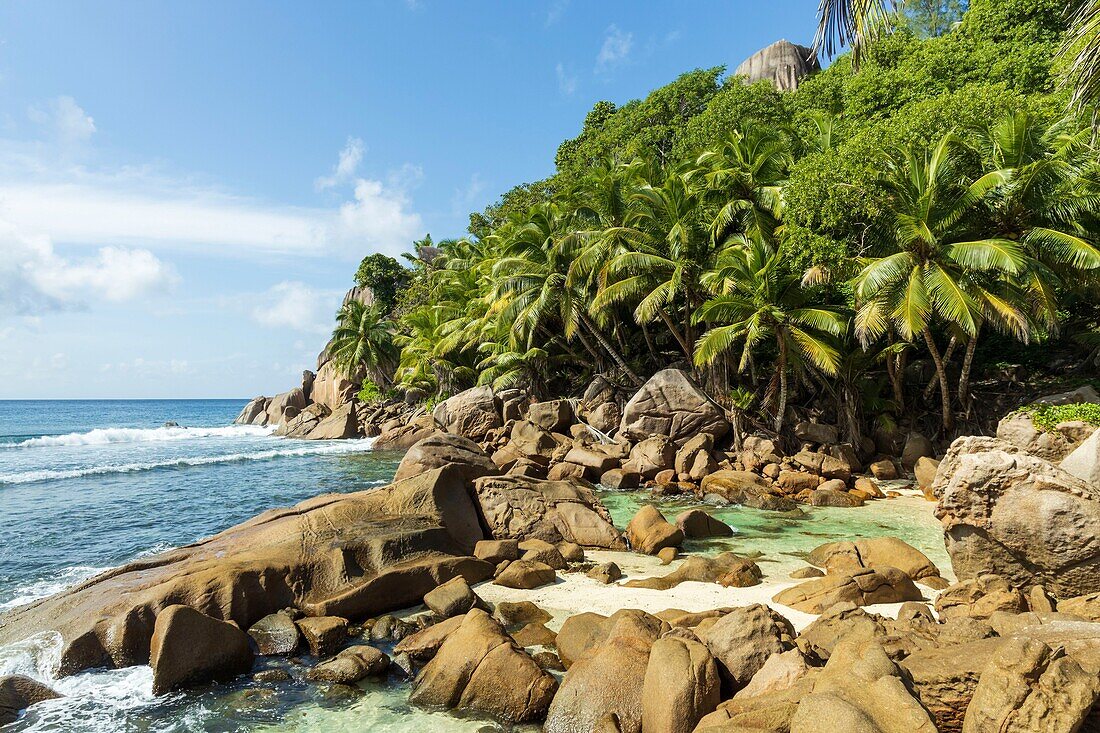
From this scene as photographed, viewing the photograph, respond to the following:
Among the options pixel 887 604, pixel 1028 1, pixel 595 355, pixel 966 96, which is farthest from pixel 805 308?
pixel 1028 1

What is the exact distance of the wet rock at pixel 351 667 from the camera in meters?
7.66

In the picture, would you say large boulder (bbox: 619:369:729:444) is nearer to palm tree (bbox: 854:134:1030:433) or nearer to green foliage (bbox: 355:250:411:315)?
palm tree (bbox: 854:134:1030:433)

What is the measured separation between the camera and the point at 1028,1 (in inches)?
1003

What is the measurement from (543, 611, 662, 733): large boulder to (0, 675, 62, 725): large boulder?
233 inches

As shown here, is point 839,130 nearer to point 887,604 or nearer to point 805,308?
point 805,308

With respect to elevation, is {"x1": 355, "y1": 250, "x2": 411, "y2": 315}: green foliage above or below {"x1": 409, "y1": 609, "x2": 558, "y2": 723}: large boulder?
above

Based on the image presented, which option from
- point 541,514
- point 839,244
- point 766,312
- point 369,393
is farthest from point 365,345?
point 541,514

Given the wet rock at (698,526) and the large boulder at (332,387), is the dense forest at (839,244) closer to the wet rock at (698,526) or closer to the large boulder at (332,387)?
the wet rock at (698,526)

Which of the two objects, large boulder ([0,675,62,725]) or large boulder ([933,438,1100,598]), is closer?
large boulder ([0,675,62,725])

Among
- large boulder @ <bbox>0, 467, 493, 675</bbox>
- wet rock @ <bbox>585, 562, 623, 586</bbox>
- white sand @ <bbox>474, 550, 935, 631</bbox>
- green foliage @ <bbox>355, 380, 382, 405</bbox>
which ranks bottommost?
white sand @ <bbox>474, 550, 935, 631</bbox>

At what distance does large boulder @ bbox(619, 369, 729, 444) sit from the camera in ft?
78.2

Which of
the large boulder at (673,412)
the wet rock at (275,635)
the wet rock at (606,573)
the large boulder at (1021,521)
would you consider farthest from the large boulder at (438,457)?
the large boulder at (1021,521)

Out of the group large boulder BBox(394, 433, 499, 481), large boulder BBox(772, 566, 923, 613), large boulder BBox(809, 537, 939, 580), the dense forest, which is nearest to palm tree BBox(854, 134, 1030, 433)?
the dense forest

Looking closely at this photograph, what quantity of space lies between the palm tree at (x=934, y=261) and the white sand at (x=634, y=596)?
34.0ft
